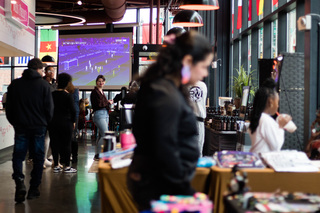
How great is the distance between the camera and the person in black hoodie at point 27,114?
4.69 meters

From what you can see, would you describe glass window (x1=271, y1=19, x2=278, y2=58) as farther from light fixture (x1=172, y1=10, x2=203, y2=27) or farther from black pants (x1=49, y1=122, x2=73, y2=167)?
black pants (x1=49, y1=122, x2=73, y2=167)

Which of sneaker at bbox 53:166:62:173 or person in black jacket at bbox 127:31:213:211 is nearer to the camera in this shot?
person in black jacket at bbox 127:31:213:211

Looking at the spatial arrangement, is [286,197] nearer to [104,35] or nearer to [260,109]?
[260,109]

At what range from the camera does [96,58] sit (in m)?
14.6

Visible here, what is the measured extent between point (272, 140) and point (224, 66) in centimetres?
796

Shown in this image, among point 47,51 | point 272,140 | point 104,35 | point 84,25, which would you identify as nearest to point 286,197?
point 272,140

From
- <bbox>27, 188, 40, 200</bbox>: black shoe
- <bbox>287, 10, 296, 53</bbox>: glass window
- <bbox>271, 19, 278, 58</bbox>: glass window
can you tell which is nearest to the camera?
<bbox>27, 188, 40, 200</bbox>: black shoe

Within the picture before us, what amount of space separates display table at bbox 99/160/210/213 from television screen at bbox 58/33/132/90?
11063 mm

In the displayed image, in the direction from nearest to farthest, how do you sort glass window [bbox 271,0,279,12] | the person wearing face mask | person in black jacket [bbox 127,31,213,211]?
person in black jacket [bbox 127,31,213,211]
the person wearing face mask
glass window [bbox 271,0,279,12]

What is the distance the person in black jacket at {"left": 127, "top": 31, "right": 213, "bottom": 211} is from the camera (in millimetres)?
1872

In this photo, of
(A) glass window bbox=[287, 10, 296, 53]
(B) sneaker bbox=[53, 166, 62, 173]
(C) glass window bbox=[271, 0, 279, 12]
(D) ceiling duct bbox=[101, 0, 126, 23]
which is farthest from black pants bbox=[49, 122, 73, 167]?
(D) ceiling duct bbox=[101, 0, 126, 23]

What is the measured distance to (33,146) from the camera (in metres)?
4.75

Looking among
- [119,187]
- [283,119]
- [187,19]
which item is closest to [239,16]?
[187,19]

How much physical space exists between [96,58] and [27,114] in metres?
10.1
